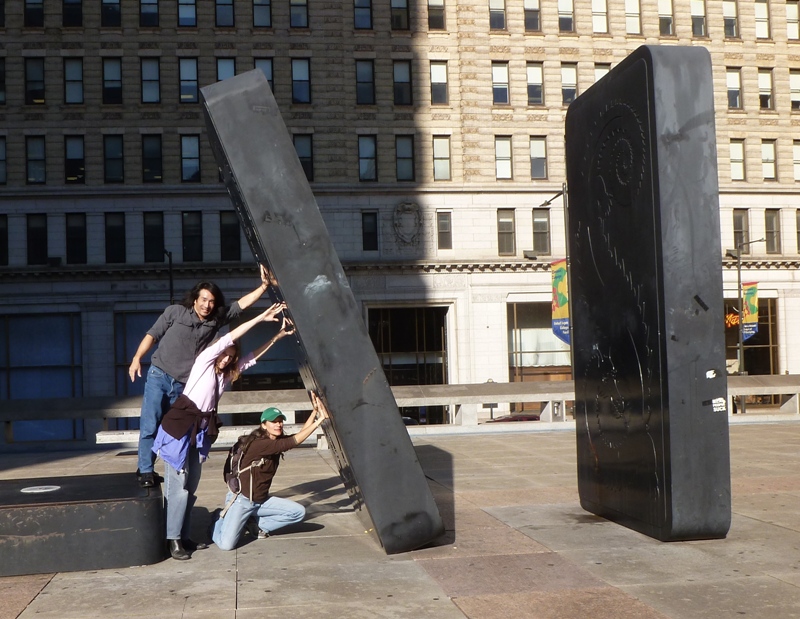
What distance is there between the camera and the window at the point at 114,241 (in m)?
42.5

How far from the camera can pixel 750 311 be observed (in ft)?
146

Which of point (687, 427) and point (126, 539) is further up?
point (687, 427)

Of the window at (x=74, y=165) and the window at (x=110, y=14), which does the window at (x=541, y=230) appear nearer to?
the window at (x=74, y=165)

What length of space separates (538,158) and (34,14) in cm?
2349

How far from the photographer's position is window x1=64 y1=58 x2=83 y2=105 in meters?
43.0

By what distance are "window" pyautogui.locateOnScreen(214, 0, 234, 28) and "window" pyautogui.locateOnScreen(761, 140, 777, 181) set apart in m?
26.3

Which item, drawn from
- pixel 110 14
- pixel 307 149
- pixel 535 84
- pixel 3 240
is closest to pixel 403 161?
pixel 307 149

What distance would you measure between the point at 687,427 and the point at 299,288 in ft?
10.6

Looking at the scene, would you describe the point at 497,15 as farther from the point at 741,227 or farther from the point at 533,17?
the point at 741,227

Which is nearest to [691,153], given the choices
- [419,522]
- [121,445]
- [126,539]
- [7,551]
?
[419,522]

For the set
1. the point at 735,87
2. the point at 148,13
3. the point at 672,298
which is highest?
the point at 148,13

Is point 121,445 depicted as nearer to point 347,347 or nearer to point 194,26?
point 347,347

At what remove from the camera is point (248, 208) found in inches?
287

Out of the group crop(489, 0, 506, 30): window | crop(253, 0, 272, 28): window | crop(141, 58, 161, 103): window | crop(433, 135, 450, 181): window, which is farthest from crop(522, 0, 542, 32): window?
crop(141, 58, 161, 103): window
